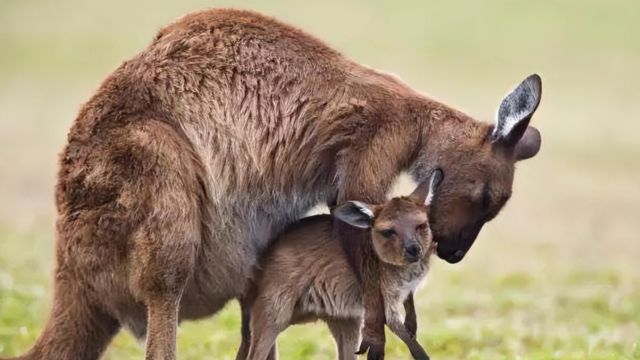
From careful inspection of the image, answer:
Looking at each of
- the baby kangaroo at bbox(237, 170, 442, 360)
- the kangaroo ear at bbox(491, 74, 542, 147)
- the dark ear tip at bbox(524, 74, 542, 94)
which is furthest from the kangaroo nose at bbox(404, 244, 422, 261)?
the dark ear tip at bbox(524, 74, 542, 94)

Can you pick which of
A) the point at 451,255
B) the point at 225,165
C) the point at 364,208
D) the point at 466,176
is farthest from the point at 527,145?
the point at 225,165

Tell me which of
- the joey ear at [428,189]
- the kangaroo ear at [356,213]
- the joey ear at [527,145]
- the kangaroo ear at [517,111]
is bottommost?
the kangaroo ear at [356,213]

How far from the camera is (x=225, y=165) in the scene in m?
7.65

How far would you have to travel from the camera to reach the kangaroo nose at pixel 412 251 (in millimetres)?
7461

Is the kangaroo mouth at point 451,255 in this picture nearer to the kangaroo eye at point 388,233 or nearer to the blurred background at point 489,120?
the kangaroo eye at point 388,233

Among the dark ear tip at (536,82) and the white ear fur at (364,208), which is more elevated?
the dark ear tip at (536,82)

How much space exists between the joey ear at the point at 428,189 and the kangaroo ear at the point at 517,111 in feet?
1.33

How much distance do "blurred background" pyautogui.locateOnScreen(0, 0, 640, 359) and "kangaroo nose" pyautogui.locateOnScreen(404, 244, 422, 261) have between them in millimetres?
2061

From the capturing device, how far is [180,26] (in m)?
7.88

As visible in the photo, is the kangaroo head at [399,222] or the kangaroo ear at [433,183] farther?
the kangaroo ear at [433,183]

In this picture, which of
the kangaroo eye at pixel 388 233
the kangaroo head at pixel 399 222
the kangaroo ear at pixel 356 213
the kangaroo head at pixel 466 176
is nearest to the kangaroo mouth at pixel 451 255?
the kangaroo head at pixel 466 176

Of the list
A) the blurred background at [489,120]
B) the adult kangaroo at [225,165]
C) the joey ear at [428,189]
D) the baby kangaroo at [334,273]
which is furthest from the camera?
the blurred background at [489,120]

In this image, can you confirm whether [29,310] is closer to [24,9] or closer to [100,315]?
[100,315]

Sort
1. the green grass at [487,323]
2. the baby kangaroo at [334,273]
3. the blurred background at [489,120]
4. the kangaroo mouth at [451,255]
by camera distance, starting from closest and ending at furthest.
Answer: the baby kangaroo at [334,273]
the kangaroo mouth at [451,255]
the green grass at [487,323]
the blurred background at [489,120]
